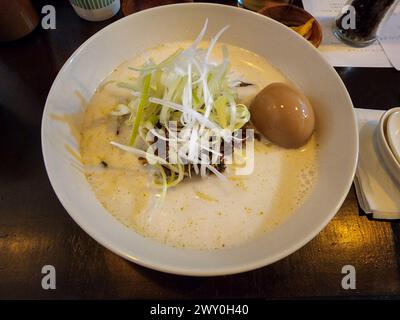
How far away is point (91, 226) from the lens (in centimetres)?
73

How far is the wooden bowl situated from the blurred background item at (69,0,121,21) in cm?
56

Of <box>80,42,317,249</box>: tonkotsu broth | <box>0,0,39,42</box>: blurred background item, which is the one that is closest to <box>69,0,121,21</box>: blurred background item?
<box>0,0,39,42</box>: blurred background item

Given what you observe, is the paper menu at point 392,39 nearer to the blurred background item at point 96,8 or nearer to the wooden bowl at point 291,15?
the wooden bowl at point 291,15

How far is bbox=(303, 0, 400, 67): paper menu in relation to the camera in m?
1.18

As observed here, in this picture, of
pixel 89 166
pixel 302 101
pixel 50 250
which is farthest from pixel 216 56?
pixel 50 250

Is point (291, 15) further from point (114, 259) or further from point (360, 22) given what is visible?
point (114, 259)

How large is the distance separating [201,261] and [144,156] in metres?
0.34

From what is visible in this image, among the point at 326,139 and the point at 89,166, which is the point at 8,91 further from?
the point at 326,139

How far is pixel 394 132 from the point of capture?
3.01ft

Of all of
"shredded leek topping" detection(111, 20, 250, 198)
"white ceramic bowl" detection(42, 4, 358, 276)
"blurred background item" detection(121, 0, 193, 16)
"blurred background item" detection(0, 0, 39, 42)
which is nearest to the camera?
"white ceramic bowl" detection(42, 4, 358, 276)

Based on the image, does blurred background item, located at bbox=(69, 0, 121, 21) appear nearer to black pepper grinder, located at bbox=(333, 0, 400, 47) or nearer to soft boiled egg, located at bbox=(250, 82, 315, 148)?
soft boiled egg, located at bbox=(250, 82, 315, 148)

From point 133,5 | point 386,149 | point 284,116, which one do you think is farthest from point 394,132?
point 133,5

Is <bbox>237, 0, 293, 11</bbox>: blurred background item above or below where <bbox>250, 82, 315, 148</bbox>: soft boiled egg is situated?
→ above

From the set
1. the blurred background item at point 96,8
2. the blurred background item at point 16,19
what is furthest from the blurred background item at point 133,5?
the blurred background item at point 16,19
